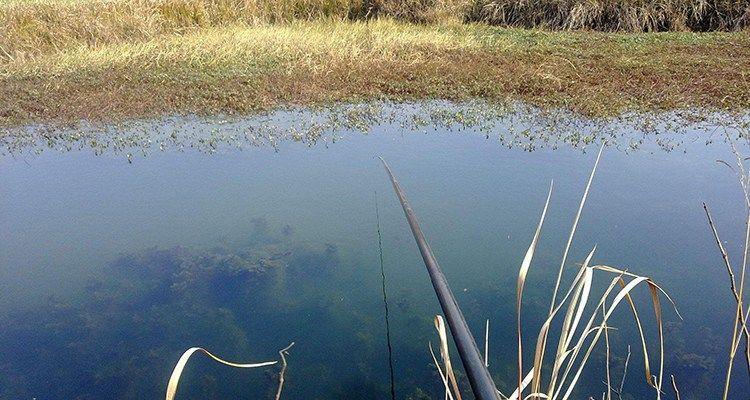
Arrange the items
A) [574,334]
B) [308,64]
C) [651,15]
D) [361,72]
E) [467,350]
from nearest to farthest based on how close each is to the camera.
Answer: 1. [467,350]
2. [574,334]
3. [361,72]
4. [308,64]
5. [651,15]

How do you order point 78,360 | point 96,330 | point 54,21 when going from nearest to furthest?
1. point 78,360
2. point 96,330
3. point 54,21

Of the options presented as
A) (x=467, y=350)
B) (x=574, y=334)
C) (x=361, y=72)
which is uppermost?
(x=467, y=350)

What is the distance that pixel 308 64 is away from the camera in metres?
7.66

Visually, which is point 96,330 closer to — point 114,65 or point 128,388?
point 128,388

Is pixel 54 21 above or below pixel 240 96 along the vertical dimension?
above

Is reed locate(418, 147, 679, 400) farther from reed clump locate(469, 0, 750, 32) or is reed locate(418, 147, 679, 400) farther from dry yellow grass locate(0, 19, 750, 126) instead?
reed clump locate(469, 0, 750, 32)

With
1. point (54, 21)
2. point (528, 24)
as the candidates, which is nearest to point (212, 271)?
point (54, 21)

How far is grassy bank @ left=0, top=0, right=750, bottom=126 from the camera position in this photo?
21.0ft

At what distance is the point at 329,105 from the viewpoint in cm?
647

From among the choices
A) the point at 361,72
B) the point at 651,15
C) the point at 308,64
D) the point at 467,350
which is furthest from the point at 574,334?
the point at 651,15

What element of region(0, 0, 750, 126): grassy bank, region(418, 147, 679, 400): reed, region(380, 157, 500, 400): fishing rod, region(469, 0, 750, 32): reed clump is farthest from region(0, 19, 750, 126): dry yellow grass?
region(380, 157, 500, 400): fishing rod

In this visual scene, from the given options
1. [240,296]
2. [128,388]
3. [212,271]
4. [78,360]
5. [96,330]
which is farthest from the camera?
[212,271]

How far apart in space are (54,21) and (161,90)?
3.42 m

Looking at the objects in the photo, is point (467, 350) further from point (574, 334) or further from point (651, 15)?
point (651, 15)
